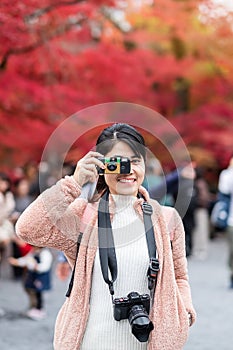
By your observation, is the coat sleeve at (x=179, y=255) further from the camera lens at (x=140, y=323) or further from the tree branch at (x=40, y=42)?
the tree branch at (x=40, y=42)

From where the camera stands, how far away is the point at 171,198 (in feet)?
29.7

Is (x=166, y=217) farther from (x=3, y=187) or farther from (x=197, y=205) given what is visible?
(x=197, y=205)

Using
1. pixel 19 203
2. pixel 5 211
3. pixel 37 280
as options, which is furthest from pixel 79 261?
pixel 19 203

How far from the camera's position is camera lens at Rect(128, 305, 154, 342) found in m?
2.62

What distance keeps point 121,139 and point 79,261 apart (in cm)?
52

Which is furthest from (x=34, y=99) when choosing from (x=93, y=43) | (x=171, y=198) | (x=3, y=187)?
(x=93, y=43)

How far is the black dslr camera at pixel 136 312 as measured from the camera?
263 cm

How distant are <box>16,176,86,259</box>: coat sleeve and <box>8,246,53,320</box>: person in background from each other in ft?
13.6

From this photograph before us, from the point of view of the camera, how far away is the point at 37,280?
6848 millimetres

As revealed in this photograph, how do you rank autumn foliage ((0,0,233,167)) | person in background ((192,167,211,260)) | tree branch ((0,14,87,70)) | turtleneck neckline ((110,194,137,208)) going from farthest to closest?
1. person in background ((192,167,211,260))
2. autumn foliage ((0,0,233,167))
3. tree branch ((0,14,87,70))
4. turtleneck neckline ((110,194,137,208))

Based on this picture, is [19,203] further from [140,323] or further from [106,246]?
[140,323]

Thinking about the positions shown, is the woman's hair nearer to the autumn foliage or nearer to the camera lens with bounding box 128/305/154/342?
the camera lens with bounding box 128/305/154/342

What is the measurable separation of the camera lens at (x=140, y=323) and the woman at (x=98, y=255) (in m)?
0.06

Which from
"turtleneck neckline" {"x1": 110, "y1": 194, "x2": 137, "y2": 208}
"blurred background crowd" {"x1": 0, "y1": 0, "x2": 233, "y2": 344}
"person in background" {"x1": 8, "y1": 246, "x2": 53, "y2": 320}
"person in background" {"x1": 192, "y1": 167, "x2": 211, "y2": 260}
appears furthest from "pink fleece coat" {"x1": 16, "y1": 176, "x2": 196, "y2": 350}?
"person in background" {"x1": 192, "y1": 167, "x2": 211, "y2": 260}
